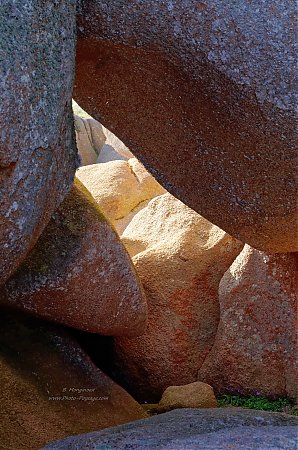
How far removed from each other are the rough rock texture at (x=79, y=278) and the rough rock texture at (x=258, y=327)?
44 centimetres

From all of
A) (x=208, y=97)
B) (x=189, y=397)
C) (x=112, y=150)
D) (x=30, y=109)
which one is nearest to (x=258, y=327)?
(x=189, y=397)

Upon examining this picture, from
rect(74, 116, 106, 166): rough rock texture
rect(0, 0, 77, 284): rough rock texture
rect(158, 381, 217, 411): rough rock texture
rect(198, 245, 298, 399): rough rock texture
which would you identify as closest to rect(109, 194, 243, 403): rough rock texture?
rect(198, 245, 298, 399): rough rock texture

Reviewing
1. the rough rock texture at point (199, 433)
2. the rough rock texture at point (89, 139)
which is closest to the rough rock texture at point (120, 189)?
the rough rock texture at point (199, 433)

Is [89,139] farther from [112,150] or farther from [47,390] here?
[47,390]

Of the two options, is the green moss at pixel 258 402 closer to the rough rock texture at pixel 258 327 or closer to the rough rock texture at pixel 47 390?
the rough rock texture at pixel 258 327

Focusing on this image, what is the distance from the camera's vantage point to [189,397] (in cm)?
298

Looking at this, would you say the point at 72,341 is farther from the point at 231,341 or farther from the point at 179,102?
the point at 179,102

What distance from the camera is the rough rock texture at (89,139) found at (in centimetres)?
793

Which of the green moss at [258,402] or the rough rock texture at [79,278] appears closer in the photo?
the rough rock texture at [79,278]

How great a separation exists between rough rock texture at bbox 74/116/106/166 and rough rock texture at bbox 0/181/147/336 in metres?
4.88

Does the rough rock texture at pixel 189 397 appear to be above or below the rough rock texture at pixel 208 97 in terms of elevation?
below

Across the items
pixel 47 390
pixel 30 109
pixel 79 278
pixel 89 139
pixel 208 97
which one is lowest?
pixel 89 139

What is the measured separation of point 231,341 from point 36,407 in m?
0.90

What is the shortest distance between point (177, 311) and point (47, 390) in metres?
0.77
